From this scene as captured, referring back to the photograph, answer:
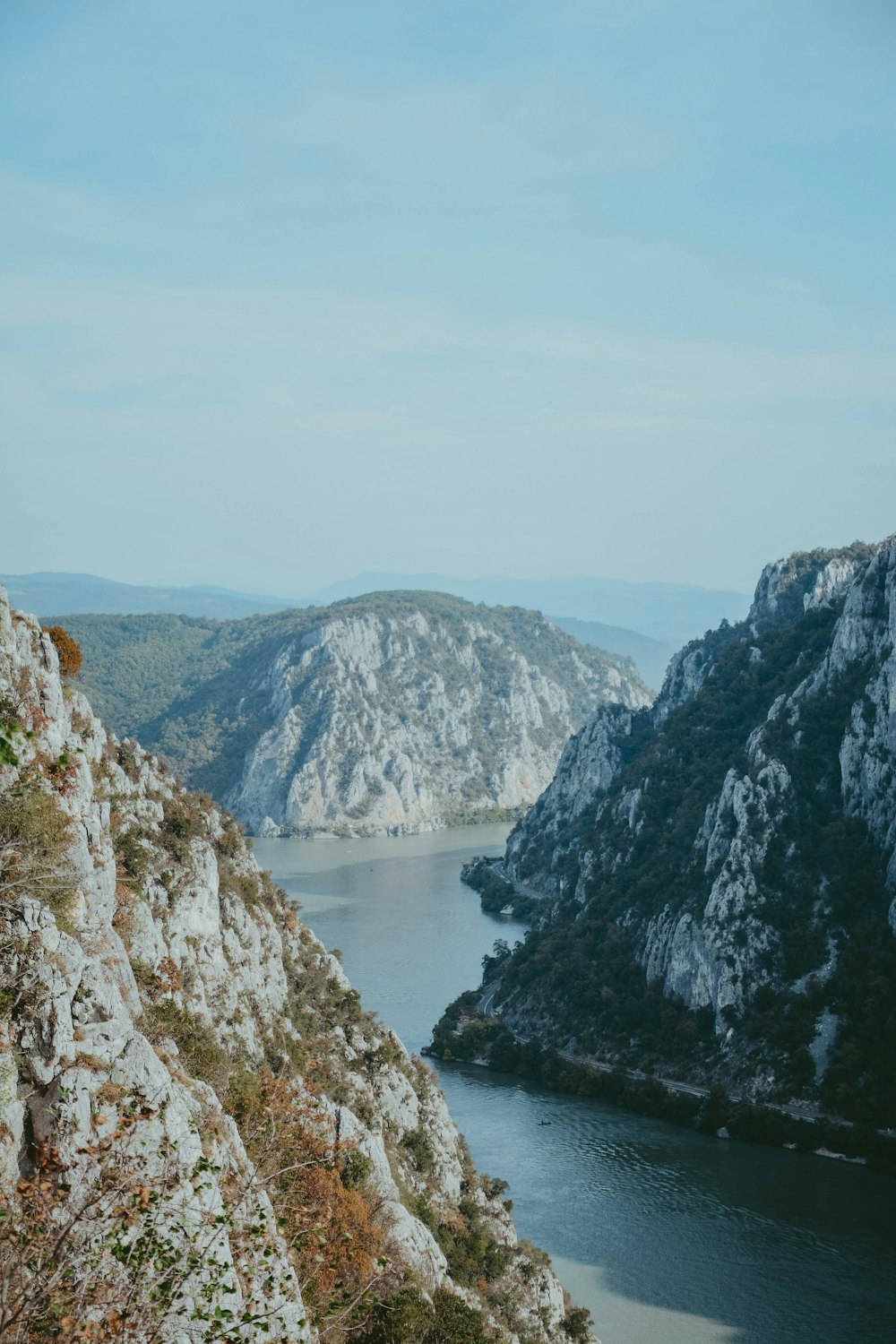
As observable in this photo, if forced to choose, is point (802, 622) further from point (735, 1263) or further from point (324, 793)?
point (324, 793)

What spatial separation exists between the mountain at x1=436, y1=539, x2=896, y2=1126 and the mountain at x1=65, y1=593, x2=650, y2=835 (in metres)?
79.0

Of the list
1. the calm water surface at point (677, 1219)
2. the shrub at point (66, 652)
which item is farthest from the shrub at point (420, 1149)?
the shrub at point (66, 652)

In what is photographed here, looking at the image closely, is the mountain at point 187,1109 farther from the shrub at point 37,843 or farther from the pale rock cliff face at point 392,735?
the pale rock cliff face at point 392,735

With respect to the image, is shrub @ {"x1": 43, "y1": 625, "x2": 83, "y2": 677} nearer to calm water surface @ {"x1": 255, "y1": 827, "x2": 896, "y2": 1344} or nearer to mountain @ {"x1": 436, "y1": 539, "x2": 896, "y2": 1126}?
calm water surface @ {"x1": 255, "y1": 827, "x2": 896, "y2": 1344}

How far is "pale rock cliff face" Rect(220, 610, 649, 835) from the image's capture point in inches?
6186

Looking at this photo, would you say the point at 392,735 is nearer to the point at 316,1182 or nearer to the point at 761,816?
the point at 761,816

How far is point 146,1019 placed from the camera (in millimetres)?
20547

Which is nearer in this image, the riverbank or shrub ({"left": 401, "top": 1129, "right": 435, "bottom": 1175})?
shrub ({"left": 401, "top": 1129, "right": 435, "bottom": 1175})

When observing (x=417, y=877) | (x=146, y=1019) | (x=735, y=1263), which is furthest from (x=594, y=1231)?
(x=417, y=877)

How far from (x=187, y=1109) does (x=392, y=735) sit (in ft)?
515

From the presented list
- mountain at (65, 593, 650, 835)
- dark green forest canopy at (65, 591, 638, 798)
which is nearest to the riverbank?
mountain at (65, 593, 650, 835)

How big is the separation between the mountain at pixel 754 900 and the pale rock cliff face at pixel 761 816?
106 mm

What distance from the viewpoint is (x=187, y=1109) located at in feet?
51.4

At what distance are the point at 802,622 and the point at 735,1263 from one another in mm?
50238
